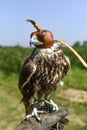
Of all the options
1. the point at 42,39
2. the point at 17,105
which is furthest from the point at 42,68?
the point at 17,105

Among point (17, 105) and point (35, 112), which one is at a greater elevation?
point (35, 112)

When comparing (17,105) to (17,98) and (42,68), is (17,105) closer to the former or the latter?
(17,98)

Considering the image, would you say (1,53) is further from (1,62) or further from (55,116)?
(55,116)

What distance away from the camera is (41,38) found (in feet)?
8.30

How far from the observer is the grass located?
7.05 metres

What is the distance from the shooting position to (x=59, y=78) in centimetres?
272

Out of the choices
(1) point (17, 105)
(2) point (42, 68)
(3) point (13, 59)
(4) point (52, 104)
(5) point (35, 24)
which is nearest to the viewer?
(5) point (35, 24)

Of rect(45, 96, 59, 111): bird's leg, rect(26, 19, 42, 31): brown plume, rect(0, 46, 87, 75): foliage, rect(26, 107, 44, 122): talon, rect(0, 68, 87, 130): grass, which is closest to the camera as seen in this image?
rect(26, 19, 42, 31): brown plume

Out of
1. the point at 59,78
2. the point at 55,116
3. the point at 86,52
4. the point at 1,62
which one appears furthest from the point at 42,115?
the point at 86,52

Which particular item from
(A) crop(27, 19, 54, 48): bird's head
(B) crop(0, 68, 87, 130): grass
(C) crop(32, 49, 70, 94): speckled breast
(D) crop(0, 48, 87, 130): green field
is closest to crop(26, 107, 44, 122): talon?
(C) crop(32, 49, 70, 94): speckled breast

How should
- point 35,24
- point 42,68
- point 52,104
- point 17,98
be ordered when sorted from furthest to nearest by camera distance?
point 17,98 < point 52,104 < point 42,68 < point 35,24

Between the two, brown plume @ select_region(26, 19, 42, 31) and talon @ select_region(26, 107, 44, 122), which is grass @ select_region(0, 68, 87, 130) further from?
brown plume @ select_region(26, 19, 42, 31)

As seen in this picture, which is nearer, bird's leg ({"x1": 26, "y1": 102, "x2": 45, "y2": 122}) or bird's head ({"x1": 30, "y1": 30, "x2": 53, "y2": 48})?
bird's head ({"x1": 30, "y1": 30, "x2": 53, "y2": 48})

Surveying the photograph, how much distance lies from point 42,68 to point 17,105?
5.54 metres
